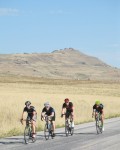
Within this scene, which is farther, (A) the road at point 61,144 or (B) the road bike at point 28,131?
(B) the road bike at point 28,131

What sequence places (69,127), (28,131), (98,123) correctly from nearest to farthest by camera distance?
(28,131)
(69,127)
(98,123)

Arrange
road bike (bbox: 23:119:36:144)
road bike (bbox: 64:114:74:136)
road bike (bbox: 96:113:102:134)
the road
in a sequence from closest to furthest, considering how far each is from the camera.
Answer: the road, road bike (bbox: 23:119:36:144), road bike (bbox: 64:114:74:136), road bike (bbox: 96:113:102:134)

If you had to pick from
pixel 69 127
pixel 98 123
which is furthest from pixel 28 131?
pixel 98 123

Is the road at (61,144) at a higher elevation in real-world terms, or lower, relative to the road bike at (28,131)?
lower

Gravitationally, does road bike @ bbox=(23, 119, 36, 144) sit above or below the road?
above

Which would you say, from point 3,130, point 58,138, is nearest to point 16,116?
point 3,130

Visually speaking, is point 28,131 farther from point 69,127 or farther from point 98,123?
point 98,123

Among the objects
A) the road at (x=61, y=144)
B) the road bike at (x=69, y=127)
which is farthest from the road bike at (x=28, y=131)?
the road bike at (x=69, y=127)

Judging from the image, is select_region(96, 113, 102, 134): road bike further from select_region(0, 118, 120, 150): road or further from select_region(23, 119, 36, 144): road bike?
select_region(23, 119, 36, 144): road bike

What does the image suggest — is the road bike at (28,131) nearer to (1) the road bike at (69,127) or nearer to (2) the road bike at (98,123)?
(1) the road bike at (69,127)

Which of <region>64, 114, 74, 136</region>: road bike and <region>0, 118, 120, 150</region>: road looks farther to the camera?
<region>64, 114, 74, 136</region>: road bike

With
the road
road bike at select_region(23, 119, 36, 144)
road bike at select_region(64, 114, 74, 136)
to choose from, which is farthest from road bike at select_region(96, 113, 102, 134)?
road bike at select_region(23, 119, 36, 144)

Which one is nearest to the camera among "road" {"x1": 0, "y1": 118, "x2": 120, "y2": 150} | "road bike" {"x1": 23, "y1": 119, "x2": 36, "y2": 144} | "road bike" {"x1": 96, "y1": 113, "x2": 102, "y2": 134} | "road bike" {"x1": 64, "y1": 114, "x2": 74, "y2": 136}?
"road" {"x1": 0, "y1": 118, "x2": 120, "y2": 150}

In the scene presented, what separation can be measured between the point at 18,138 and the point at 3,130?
10.8 feet
